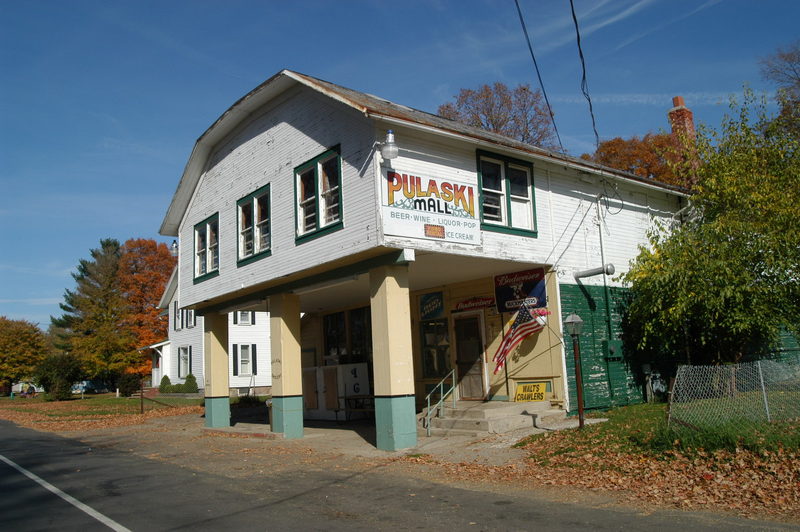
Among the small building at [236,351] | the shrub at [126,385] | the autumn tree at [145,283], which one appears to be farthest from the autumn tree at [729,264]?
the autumn tree at [145,283]

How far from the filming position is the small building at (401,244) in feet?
42.8

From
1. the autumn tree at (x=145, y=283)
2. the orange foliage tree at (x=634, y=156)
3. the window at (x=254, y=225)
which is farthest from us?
the autumn tree at (x=145, y=283)

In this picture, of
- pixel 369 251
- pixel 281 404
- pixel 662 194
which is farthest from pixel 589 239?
pixel 281 404

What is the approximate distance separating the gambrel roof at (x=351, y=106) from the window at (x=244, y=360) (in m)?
18.2

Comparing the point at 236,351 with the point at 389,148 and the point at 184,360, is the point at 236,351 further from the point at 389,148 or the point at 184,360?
the point at 389,148

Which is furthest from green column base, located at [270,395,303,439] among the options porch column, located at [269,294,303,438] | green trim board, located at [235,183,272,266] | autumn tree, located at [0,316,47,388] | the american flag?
autumn tree, located at [0,316,47,388]

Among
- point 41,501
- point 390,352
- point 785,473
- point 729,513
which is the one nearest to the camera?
point 729,513

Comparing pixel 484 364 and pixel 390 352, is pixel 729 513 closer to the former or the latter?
pixel 390 352

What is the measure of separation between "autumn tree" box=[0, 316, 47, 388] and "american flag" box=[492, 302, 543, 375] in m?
45.4

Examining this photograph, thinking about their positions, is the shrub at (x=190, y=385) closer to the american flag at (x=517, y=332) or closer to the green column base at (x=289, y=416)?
the green column base at (x=289, y=416)

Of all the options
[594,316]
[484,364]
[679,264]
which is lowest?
[484,364]

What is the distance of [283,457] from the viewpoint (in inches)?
520

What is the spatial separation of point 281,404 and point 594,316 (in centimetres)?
826

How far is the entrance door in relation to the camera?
56.5ft
